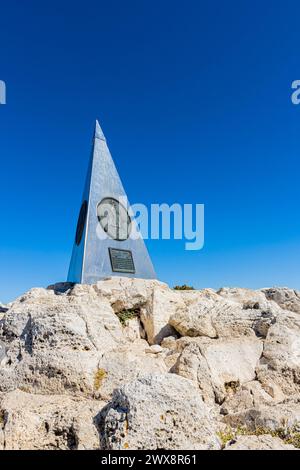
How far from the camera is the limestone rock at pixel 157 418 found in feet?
10.0

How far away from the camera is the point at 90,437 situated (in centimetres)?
338

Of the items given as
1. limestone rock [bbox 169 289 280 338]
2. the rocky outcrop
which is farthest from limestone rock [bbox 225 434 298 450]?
limestone rock [bbox 169 289 280 338]

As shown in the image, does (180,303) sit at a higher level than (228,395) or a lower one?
higher

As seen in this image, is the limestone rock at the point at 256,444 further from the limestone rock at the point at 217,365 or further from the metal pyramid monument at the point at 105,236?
the metal pyramid monument at the point at 105,236

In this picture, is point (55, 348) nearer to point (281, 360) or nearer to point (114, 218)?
point (281, 360)

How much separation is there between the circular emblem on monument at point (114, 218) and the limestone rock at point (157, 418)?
39.4 feet

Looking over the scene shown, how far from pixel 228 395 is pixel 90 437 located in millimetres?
2726

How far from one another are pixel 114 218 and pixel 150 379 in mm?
12719

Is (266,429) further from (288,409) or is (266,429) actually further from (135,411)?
(135,411)

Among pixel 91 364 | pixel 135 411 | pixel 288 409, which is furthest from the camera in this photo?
pixel 91 364

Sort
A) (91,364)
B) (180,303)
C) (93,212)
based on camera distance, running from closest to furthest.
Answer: (91,364)
(180,303)
(93,212)

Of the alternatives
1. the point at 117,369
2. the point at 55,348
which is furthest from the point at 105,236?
the point at 117,369

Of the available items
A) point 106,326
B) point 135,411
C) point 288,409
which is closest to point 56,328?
point 106,326

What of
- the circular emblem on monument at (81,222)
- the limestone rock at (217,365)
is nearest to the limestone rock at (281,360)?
the limestone rock at (217,365)
